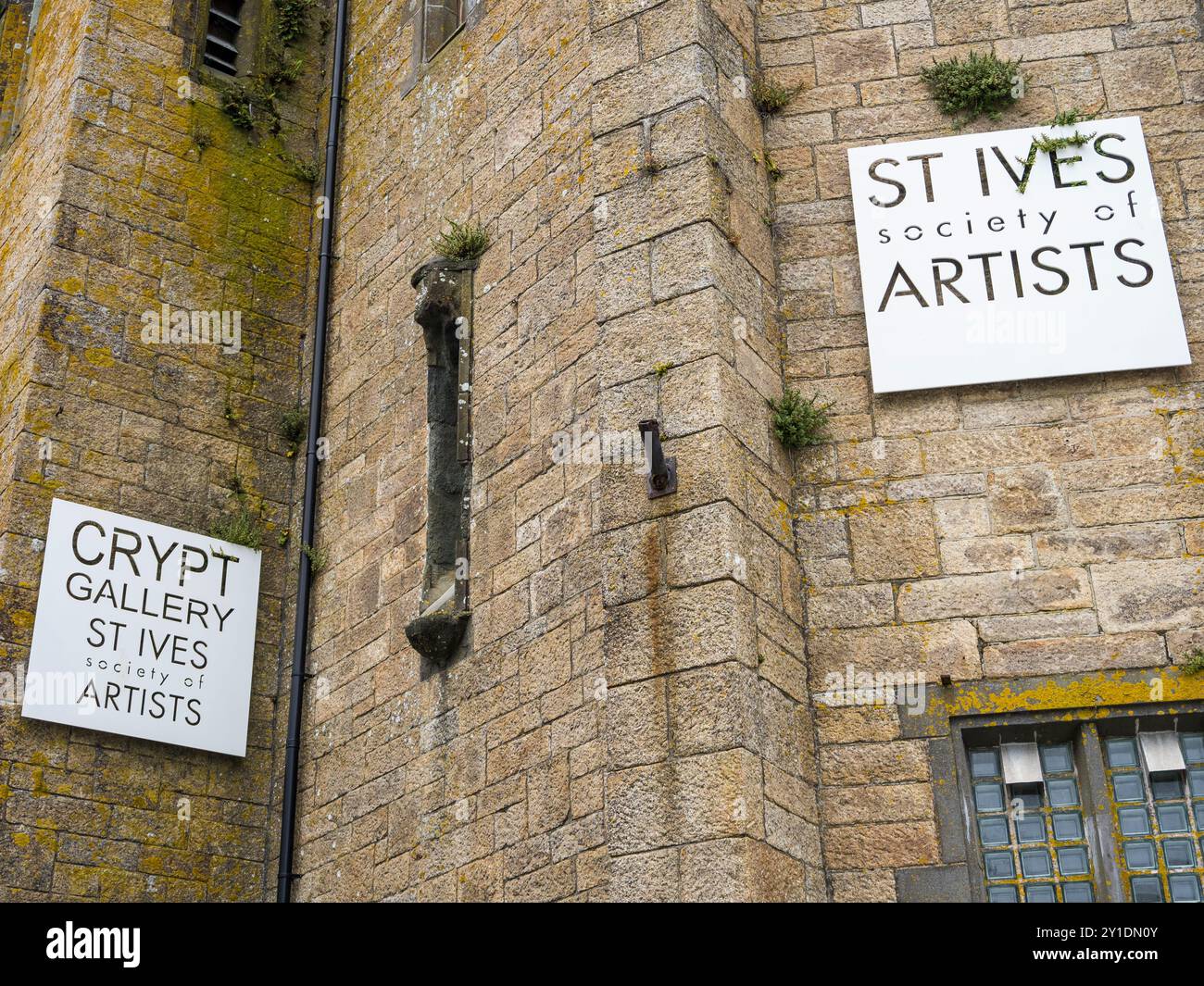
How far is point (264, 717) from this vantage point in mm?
9898

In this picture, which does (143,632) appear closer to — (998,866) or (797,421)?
(797,421)

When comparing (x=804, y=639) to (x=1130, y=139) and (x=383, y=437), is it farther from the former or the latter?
(x=383, y=437)

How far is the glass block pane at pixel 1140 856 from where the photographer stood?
6504mm

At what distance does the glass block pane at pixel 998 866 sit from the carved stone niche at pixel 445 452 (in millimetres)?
2972

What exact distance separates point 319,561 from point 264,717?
1.02m

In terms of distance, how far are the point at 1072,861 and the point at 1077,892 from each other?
0.42 feet

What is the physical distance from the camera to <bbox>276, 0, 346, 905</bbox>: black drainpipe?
9438 millimetres

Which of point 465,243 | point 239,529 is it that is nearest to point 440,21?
point 465,243

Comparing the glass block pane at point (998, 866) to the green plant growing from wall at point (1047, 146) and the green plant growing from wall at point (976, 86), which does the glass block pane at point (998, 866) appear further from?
the green plant growing from wall at point (976, 86)

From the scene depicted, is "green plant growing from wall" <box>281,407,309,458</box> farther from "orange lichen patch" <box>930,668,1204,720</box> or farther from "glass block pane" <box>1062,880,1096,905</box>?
"glass block pane" <box>1062,880,1096,905</box>

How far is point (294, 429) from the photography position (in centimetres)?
1072

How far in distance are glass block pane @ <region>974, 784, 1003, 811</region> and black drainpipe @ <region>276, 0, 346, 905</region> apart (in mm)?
4330
